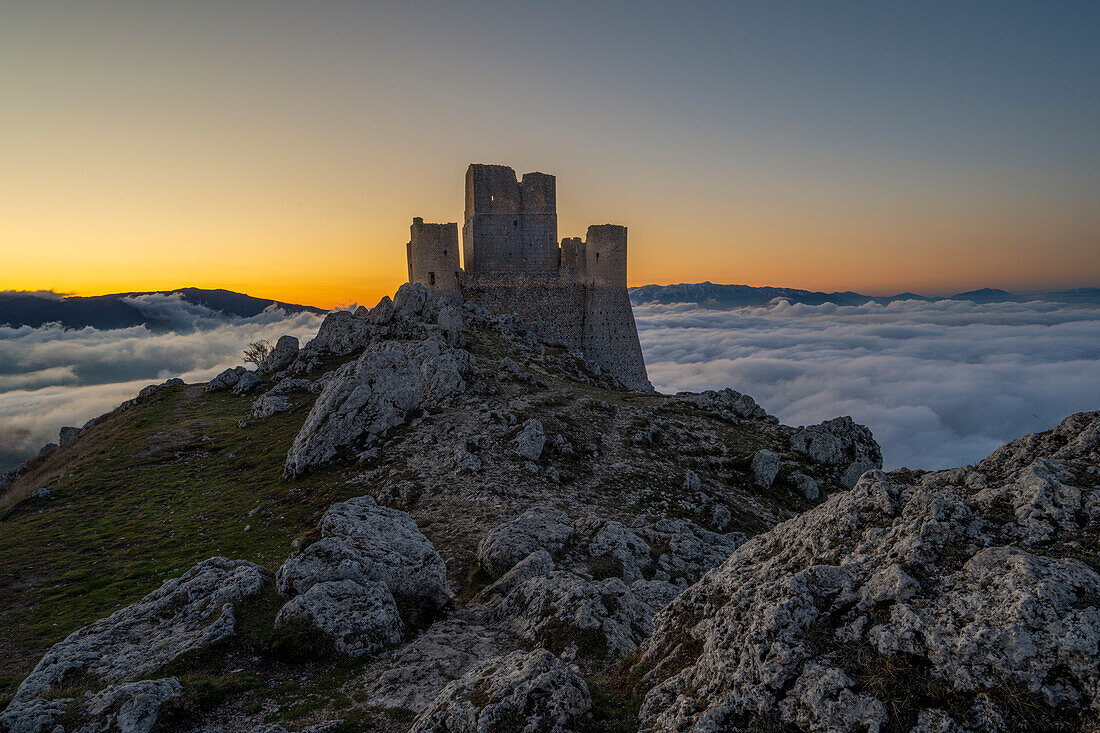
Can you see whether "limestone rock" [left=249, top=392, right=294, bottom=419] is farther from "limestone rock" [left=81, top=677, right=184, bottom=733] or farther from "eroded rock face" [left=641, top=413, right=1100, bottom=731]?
"eroded rock face" [left=641, top=413, right=1100, bottom=731]

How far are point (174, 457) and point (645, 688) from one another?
33303 millimetres

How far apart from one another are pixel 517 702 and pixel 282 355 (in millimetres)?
45861

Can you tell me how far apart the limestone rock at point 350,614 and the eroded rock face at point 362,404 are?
1495 cm

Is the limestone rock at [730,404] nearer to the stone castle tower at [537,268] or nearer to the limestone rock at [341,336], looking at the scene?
the stone castle tower at [537,268]

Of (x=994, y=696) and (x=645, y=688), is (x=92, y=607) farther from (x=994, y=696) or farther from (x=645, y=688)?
(x=994, y=696)

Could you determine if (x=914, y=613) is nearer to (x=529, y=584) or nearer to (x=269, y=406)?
(x=529, y=584)

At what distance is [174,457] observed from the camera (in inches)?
1193

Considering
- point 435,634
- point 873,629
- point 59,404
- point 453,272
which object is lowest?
point 59,404

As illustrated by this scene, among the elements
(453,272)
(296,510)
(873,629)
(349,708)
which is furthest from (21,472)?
A: (873,629)

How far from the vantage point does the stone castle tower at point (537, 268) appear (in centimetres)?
5447

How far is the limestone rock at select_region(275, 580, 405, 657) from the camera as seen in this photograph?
1097 cm

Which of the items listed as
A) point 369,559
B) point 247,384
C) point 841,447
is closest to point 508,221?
point 247,384

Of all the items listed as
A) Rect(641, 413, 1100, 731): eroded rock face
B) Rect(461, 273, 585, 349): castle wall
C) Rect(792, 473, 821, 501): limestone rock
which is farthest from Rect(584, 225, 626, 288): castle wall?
Rect(641, 413, 1100, 731): eroded rock face

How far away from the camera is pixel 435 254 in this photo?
53406 mm
